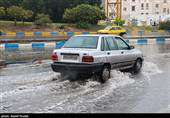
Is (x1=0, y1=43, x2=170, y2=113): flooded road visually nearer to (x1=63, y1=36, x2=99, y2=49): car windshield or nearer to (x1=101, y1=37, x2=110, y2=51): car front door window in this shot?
(x1=101, y1=37, x2=110, y2=51): car front door window

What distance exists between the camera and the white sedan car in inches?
458

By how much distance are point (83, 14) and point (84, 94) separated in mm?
51028

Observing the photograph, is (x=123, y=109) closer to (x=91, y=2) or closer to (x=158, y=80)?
(x=158, y=80)

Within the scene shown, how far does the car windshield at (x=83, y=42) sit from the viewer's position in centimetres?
1230

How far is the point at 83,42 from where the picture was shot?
12500mm

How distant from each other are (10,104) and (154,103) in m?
3.18

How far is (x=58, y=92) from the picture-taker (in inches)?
396

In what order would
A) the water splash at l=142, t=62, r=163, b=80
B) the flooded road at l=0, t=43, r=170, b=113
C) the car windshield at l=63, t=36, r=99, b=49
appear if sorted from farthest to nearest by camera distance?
1. the water splash at l=142, t=62, r=163, b=80
2. the car windshield at l=63, t=36, r=99, b=49
3. the flooded road at l=0, t=43, r=170, b=113

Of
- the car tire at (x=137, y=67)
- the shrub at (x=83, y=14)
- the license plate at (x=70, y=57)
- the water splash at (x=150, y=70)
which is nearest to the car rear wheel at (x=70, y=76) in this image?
the license plate at (x=70, y=57)

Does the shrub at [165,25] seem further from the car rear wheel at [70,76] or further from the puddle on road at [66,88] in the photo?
the car rear wheel at [70,76]

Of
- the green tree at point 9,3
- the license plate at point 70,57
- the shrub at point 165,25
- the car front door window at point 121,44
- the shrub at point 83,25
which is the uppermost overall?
the green tree at point 9,3

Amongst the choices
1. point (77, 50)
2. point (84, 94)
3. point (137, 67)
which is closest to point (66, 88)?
point (84, 94)

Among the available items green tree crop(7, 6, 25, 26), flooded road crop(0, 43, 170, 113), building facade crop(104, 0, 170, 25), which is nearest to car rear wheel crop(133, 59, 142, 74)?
flooded road crop(0, 43, 170, 113)

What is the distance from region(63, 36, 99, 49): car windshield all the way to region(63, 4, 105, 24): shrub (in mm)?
46704
